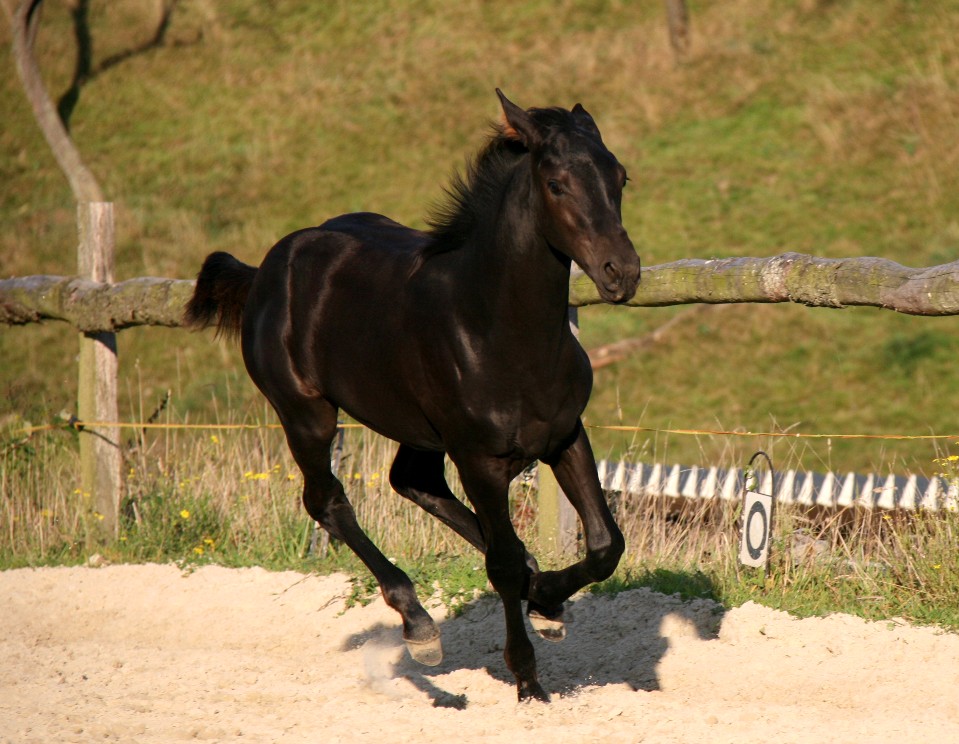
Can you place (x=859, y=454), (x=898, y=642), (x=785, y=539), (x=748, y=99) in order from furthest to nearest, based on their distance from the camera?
(x=748, y=99) → (x=859, y=454) → (x=785, y=539) → (x=898, y=642)

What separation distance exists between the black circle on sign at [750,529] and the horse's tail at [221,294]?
260 cm

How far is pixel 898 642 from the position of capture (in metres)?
4.95

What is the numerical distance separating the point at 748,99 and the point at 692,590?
14581mm

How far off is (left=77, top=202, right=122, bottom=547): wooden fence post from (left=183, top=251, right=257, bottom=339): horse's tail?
181cm

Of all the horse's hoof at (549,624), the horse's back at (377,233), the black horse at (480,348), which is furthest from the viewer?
the horse's back at (377,233)

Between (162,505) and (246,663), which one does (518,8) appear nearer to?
(162,505)

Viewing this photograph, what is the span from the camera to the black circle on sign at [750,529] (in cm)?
556

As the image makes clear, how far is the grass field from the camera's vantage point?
45.4ft

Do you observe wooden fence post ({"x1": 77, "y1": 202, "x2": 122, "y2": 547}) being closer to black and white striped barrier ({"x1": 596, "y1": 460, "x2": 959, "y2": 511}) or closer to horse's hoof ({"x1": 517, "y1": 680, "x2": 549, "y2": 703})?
black and white striped barrier ({"x1": 596, "y1": 460, "x2": 959, "y2": 511})

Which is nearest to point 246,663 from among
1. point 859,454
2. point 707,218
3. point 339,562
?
point 339,562

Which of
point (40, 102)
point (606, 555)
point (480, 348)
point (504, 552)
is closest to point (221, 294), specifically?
point (480, 348)

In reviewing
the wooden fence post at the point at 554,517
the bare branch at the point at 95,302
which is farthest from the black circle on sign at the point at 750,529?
the bare branch at the point at 95,302

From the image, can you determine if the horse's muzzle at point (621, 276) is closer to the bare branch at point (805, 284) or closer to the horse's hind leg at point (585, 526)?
the horse's hind leg at point (585, 526)

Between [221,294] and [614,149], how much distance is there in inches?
529
